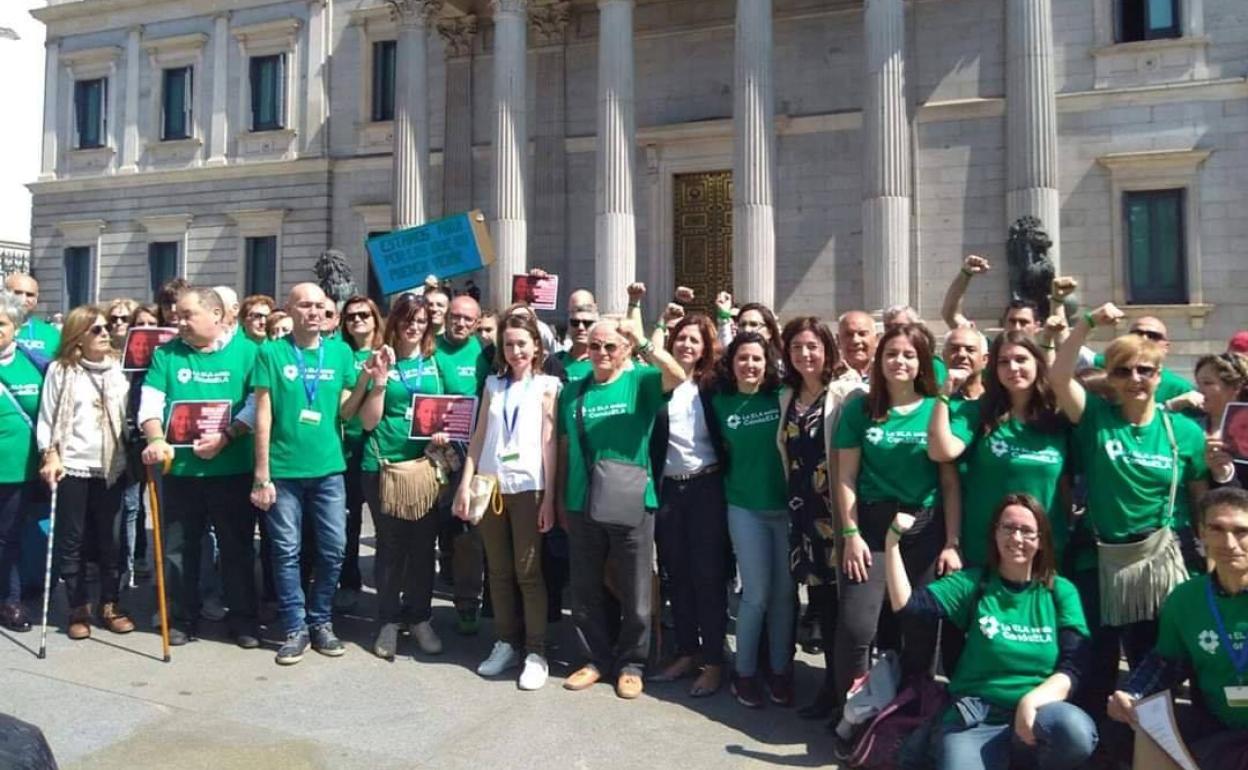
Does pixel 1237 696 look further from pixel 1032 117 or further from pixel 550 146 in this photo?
pixel 550 146

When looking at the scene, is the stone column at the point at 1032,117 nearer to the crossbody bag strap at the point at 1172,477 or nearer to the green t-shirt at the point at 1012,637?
the crossbody bag strap at the point at 1172,477

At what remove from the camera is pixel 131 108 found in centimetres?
2989

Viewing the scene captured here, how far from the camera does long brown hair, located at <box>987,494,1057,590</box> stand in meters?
4.14

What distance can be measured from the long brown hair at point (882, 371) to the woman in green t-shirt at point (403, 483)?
108 inches

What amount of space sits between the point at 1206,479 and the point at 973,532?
41.7 inches

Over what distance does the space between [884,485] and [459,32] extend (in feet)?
75.8

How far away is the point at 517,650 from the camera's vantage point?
19.7 feet

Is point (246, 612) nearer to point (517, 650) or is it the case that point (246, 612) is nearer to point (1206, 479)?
point (517, 650)

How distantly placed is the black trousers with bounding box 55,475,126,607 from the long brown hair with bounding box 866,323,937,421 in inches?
200

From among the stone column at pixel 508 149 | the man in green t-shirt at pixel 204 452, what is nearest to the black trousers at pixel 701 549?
the man in green t-shirt at pixel 204 452

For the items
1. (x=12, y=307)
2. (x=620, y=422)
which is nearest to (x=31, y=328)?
(x=12, y=307)

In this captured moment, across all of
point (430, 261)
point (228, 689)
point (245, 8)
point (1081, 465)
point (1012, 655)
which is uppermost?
point (245, 8)

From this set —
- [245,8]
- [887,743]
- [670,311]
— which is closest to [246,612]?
[670,311]

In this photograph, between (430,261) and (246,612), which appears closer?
(246,612)
